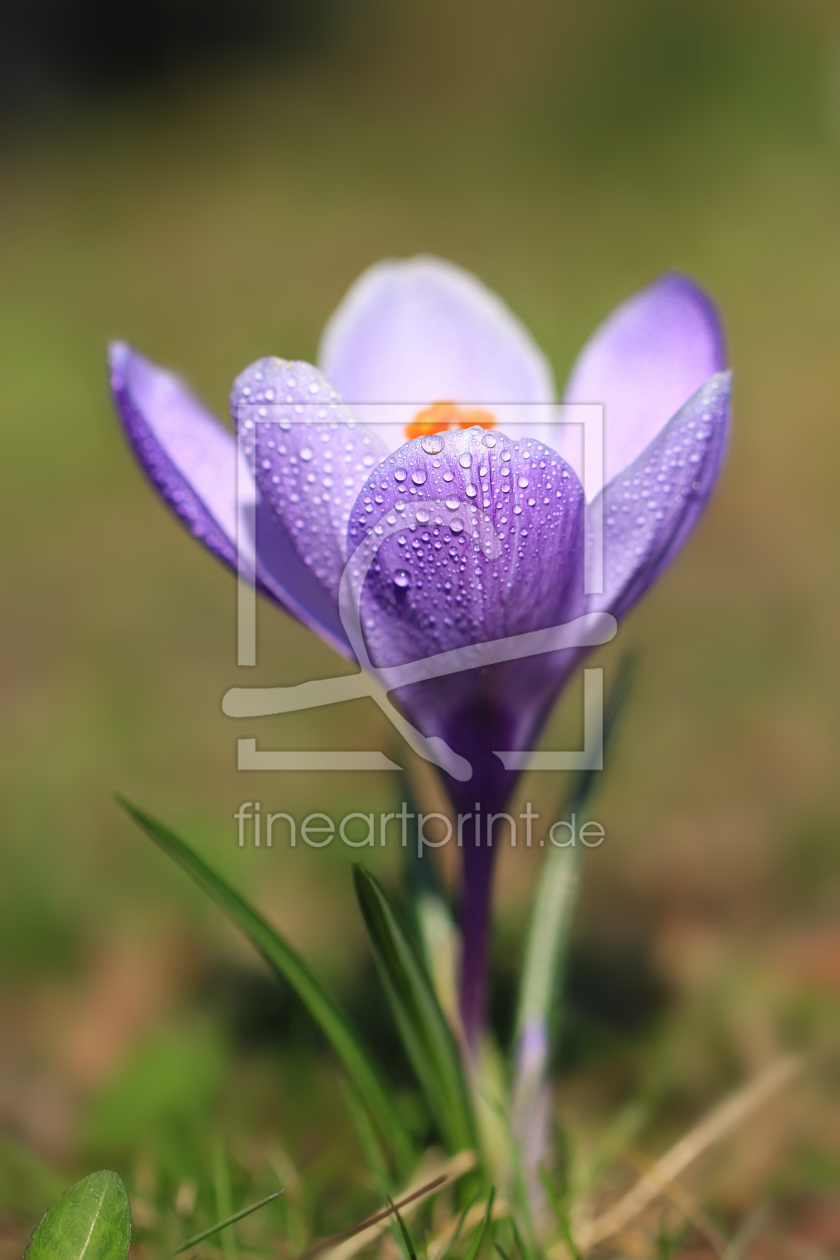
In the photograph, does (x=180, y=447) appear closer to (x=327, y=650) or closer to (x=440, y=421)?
(x=440, y=421)

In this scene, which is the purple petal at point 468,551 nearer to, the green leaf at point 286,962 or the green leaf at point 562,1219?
the green leaf at point 286,962

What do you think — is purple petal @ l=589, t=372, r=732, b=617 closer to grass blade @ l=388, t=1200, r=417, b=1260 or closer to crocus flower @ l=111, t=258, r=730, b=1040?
crocus flower @ l=111, t=258, r=730, b=1040

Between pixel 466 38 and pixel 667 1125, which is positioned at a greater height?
pixel 466 38

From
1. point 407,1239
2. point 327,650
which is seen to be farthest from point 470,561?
point 327,650

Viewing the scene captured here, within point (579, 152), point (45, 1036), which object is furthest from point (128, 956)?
point (579, 152)

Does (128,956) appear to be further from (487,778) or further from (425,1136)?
(487,778)

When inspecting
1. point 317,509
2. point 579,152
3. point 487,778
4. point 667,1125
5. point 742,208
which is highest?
point 579,152
